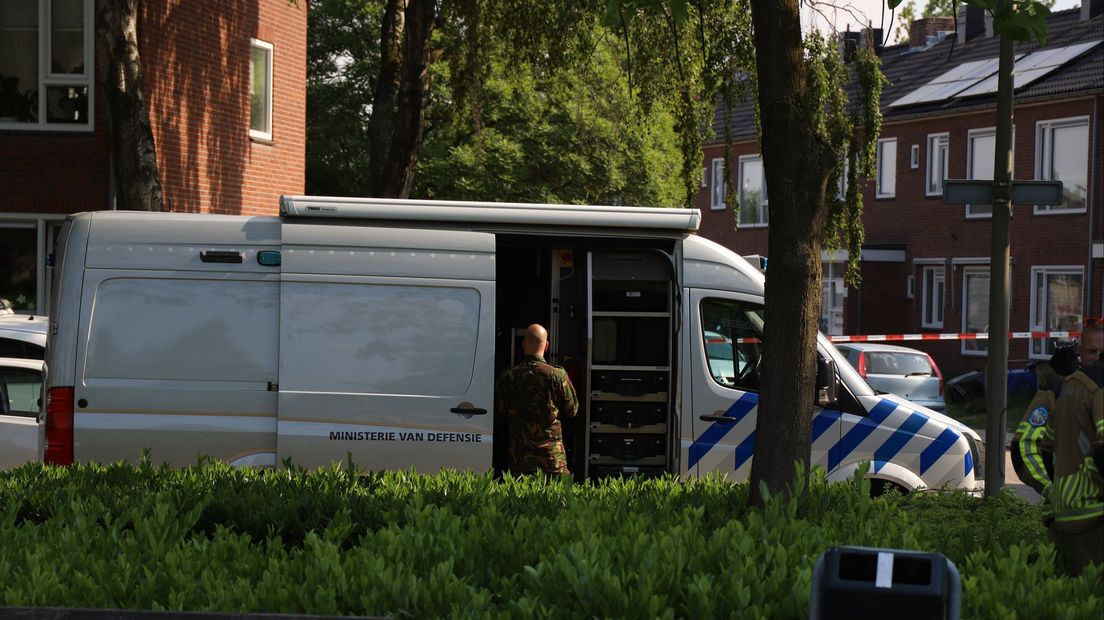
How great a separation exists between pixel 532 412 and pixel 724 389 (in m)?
1.36

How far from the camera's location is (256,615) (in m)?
4.30

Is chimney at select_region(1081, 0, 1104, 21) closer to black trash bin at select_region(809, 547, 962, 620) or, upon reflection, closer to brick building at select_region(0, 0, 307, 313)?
brick building at select_region(0, 0, 307, 313)

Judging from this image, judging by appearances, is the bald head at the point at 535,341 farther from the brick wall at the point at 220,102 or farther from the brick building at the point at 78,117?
the brick wall at the point at 220,102

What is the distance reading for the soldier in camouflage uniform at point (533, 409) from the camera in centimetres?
904

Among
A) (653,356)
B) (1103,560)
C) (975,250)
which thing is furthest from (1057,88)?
(1103,560)

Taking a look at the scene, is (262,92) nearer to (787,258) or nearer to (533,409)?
(533,409)

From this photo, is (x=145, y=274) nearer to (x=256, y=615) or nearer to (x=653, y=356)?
(x=653, y=356)

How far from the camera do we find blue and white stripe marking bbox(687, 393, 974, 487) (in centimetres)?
944

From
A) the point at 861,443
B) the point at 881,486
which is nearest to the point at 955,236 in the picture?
the point at 881,486

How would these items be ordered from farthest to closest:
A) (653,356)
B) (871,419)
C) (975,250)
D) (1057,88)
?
1. (975,250)
2. (1057,88)
3. (653,356)
4. (871,419)

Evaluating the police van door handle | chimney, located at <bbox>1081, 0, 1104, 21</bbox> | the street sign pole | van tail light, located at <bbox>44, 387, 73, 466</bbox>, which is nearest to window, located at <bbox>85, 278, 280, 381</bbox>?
van tail light, located at <bbox>44, 387, 73, 466</bbox>

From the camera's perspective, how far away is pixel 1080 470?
16.5 feet

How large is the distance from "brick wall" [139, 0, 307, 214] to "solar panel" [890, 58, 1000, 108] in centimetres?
1860

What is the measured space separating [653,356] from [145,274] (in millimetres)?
3633
